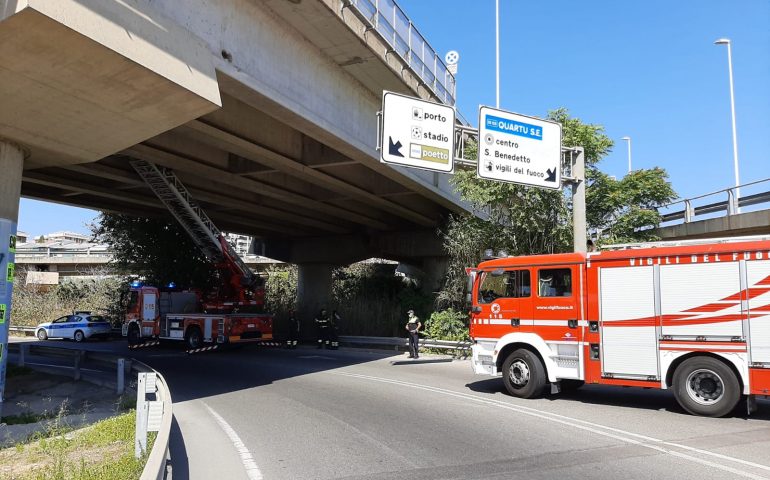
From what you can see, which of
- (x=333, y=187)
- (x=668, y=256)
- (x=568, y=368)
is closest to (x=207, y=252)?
(x=333, y=187)

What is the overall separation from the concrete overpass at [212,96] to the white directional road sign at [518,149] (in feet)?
9.34

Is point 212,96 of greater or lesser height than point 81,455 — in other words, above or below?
above

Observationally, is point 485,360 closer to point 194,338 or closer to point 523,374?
point 523,374

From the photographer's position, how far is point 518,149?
578 inches

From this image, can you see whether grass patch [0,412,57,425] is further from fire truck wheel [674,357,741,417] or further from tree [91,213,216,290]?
tree [91,213,216,290]

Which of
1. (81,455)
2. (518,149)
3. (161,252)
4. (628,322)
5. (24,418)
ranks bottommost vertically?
(24,418)

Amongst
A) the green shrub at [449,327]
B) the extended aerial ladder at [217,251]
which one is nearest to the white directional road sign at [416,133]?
the green shrub at [449,327]

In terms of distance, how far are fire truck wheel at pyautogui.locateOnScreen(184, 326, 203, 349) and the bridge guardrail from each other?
17.2ft

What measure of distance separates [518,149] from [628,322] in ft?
20.6

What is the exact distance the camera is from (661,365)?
9227mm

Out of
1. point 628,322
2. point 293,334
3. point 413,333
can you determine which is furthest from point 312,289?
point 628,322

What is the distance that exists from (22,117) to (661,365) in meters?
11.1

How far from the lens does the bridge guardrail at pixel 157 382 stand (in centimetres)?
439

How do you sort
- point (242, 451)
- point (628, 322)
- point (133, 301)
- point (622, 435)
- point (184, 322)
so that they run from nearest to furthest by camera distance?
point (242, 451)
point (622, 435)
point (628, 322)
point (184, 322)
point (133, 301)
